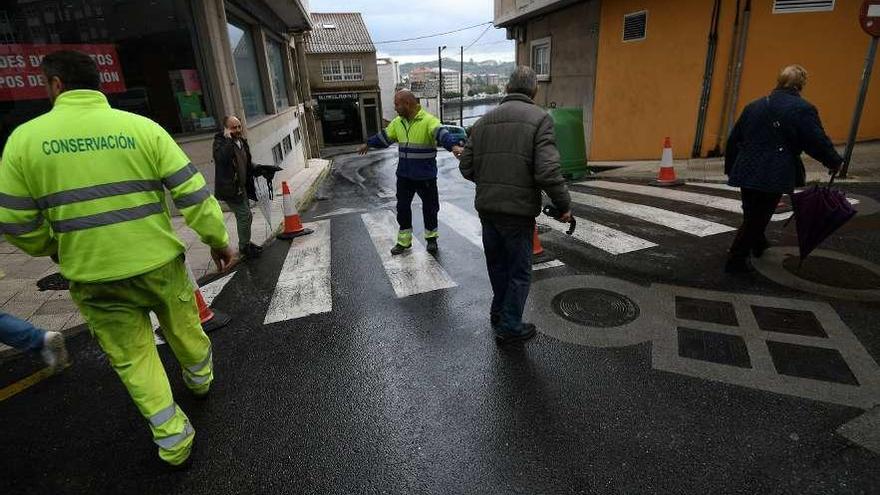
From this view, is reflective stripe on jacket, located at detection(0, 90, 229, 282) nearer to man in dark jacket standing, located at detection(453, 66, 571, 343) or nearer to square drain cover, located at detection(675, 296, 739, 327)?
man in dark jacket standing, located at detection(453, 66, 571, 343)

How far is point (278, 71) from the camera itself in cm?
1842

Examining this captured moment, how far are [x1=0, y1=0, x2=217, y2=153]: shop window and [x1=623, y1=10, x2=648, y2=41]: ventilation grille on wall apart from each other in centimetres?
1015

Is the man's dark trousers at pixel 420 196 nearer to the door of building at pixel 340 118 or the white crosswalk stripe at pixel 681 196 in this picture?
the white crosswalk stripe at pixel 681 196

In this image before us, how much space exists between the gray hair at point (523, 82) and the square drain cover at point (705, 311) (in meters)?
2.29

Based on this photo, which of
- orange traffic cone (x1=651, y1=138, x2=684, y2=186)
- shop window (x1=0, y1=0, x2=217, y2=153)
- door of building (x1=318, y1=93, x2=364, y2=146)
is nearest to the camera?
shop window (x1=0, y1=0, x2=217, y2=153)

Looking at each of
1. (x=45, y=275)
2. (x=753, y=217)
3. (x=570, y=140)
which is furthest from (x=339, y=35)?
(x=753, y=217)

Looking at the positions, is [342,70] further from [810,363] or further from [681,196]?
[810,363]

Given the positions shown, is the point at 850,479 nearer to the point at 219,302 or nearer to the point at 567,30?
the point at 219,302

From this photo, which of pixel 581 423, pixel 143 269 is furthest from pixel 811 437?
pixel 143 269

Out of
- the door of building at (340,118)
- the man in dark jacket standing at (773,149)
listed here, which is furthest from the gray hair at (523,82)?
the door of building at (340,118)

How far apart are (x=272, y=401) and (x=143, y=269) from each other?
4.12 ft

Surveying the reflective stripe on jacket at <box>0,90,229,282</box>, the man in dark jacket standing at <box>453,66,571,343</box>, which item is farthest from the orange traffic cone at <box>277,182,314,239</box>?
the reflective stripe on jacket at <box>0,90,229,282</box>

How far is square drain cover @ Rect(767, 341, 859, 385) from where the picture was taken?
9.77 feet

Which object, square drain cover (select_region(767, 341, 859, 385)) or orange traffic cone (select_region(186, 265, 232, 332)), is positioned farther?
orange traffic cone (select_region(186, 265, 232, 332))
